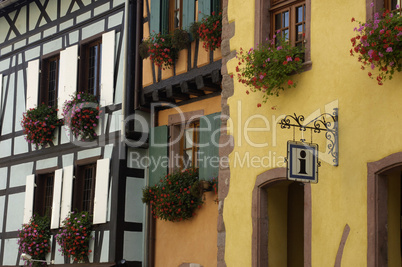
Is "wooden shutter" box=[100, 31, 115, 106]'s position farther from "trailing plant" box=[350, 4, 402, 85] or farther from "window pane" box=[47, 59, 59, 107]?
"trailing plant" box=[350, 4, 402, 85]

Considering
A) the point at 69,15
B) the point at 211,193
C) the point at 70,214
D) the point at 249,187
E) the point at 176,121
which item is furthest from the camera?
the point at 69,15

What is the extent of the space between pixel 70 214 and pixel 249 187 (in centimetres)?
582

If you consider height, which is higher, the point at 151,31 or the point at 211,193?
the point at 151,31


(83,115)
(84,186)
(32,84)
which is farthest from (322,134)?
(32,84)

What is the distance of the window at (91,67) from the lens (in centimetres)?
1589

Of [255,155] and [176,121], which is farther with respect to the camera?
[176,121]

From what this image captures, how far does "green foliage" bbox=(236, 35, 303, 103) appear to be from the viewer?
9.83 meters

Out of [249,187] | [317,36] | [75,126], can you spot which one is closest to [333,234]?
[249,187]

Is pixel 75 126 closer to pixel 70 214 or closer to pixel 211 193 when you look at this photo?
pixel 70 214

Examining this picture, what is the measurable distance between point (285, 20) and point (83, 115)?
5988mm

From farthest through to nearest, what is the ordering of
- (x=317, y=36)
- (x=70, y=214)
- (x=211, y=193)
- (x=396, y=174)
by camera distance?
(x=70, y=214) < (x=211, y=193) < (x=317, y=36) < (x=396, y=174)

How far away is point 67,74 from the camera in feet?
53.7

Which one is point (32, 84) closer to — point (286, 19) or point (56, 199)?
point (56, 199)

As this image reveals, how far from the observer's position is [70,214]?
606 inches
